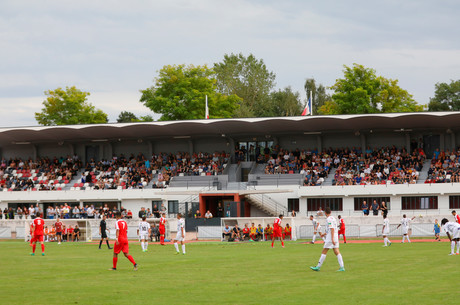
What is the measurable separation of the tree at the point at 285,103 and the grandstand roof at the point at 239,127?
39841mm

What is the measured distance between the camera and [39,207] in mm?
56719

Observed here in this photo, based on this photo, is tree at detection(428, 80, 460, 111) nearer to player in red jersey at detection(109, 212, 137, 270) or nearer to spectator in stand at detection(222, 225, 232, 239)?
spectator in stand at detection(222, 225, 232, 239)

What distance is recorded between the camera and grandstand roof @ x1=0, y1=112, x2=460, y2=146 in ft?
169

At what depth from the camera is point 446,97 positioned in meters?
96.2

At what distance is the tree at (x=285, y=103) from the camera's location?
98.1 m

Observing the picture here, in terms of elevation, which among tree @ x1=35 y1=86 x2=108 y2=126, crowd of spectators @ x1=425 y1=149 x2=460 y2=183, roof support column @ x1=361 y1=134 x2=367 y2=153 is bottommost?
crowd of spectators @ x1=425 y1=149 x2=460 y2=183

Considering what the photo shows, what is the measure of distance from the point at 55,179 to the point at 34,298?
47.3 meters

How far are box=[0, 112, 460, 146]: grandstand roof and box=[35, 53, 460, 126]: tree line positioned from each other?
20.5 m

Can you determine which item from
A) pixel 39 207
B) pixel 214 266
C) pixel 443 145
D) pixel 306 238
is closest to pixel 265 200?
pixel 306 238

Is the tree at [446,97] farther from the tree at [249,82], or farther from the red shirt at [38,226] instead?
the red shirt at [38,226]

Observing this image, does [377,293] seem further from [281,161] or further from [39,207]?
[39,207]

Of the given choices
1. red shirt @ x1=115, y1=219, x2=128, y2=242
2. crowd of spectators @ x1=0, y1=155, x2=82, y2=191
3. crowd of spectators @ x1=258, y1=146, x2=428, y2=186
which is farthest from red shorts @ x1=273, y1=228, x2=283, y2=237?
crowd of spectators @ x1=0, y1=155, x2=82, y2=191

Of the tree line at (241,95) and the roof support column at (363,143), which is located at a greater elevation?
the tree line at (241,95)

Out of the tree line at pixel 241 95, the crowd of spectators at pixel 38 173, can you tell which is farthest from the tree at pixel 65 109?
the crowd of spectators at pixel 38 173
